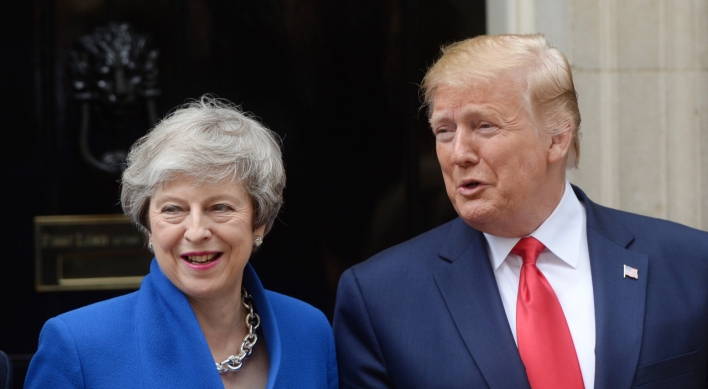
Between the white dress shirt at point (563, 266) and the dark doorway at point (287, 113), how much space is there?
1267mm

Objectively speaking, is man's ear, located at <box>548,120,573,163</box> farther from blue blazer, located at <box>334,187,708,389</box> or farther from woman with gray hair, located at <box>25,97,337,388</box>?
woman with gray hair, located at <box>25,97,337,388</box>

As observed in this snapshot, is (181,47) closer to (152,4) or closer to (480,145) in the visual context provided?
(152,4)

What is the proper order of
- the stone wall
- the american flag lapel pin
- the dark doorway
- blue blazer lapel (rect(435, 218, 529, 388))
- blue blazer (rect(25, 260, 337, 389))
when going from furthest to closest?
the dark doorway
the stone wall
the american flag lapel pin
blue blazer lapel (rect(435, 218, 529, 388))
blue blazer (rect(25, 260, 337, 389))

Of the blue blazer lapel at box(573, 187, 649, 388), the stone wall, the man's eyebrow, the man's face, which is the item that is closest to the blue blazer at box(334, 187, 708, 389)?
the blue blazer lapel at box(573, 187, 649, 388)

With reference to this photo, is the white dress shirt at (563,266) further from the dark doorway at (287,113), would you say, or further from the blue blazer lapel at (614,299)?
the dark doorway at (287,113)

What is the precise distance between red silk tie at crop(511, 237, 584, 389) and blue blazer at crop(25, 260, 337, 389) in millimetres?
548

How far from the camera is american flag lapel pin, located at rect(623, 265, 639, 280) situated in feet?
7.25

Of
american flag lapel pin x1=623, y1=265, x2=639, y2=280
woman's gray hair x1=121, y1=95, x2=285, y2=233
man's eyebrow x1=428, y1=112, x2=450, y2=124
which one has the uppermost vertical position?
man's eyebrow x1=428, y1=112, x2=450, y2=124

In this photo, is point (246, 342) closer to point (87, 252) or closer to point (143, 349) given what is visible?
point (143, 349)

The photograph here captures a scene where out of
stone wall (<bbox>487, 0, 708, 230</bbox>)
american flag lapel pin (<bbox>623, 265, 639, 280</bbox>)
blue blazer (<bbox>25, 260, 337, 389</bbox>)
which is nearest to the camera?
blue blazer (<bbox>25, 260, 337, 389</bbox>)

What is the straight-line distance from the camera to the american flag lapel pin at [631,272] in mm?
2209

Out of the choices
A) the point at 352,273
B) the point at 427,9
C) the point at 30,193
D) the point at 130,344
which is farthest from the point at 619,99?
the point at 30,193

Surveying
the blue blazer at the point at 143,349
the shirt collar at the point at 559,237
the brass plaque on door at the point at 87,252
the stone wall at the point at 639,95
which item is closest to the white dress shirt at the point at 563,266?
the shirt collar at the point at 559,237

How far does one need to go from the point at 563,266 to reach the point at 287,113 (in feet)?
5.06
